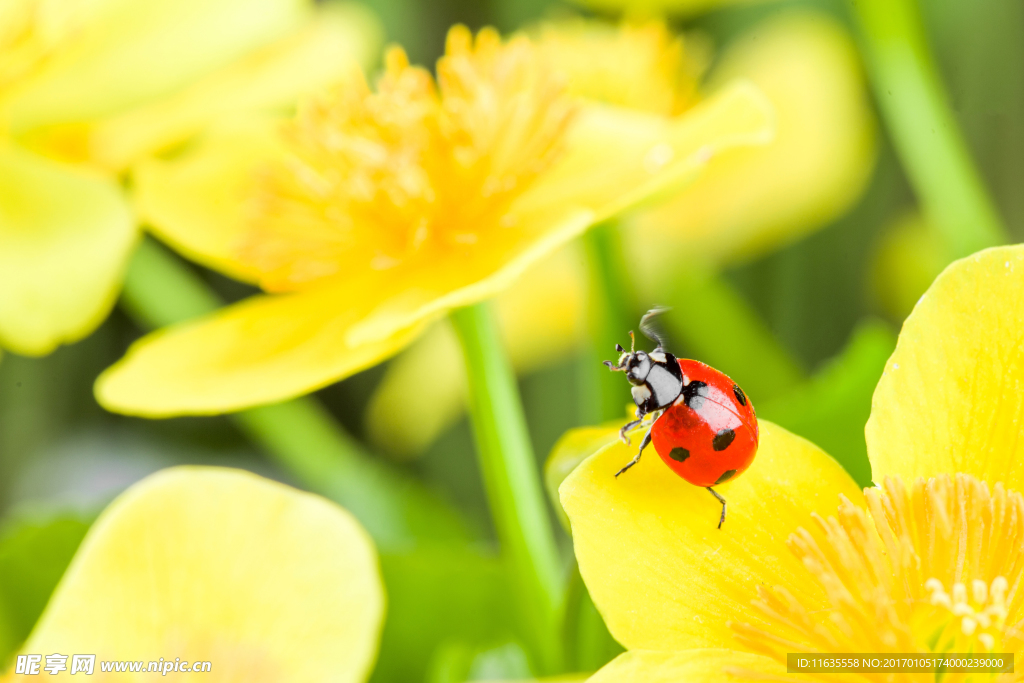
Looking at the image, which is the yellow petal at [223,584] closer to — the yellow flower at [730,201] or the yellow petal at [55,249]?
the yellow petal at [55,249]

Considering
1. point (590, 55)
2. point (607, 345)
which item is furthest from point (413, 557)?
point (590, 55)

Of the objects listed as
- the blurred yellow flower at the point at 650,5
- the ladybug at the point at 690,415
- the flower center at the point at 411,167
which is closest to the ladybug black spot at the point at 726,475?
the ladybug at the point at 690,415

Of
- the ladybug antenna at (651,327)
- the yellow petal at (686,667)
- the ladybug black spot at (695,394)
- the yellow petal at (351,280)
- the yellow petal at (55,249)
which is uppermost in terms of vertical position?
the yellow petal at (55,249)

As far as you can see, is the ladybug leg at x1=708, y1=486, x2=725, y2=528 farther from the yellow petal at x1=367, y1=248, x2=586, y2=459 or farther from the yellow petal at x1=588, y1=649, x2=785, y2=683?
the yellow petal at x1=367, y1=248, x2=586, y2=459

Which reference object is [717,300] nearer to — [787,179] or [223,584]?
[787,179]

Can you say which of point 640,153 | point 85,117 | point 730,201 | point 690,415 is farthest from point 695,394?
point 730,201

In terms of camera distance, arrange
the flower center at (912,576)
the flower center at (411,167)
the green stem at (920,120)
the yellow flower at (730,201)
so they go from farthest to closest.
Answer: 1. the yellow flower at (730,201)
2. the green stem at (920,120)
3. the flower center at (411,167)
4. the flower center at (912,576)
